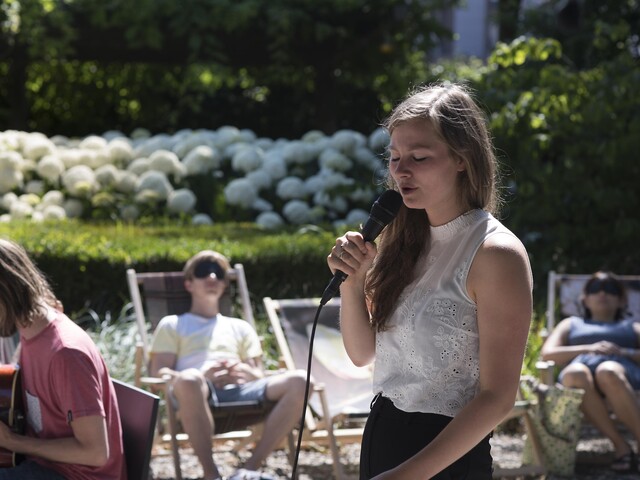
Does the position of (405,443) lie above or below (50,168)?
above

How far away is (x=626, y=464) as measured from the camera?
5434mm

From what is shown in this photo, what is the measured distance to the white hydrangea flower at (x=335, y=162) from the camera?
988 centimetres

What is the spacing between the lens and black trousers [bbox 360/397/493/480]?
81.6 inches

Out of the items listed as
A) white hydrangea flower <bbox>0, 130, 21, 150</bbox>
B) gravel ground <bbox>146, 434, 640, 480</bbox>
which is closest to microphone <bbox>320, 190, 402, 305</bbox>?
gravel ground <bbox>146, 434, 640, 480</bbox>

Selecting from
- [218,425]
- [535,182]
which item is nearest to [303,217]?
[535,182]

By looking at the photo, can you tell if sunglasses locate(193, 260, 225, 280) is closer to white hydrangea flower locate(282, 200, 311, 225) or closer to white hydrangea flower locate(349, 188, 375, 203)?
white hydrangea flower locate(282, 200, 311, 225)

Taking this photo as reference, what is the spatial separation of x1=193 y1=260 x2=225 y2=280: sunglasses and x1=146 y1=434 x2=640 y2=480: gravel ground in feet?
2.94

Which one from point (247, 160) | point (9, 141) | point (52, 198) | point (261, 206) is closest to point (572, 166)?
point (261, 206)

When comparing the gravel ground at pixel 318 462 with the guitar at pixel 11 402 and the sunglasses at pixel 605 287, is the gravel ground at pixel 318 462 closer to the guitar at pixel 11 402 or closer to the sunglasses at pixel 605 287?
the sunglasses at pixel 605 287

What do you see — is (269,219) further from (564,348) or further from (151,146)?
(564,348)

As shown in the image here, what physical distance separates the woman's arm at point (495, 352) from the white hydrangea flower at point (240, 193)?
24.9ft

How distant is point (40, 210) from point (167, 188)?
1.09 metres

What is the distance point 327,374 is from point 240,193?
4076 mm

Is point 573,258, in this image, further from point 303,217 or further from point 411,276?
point 411,276
